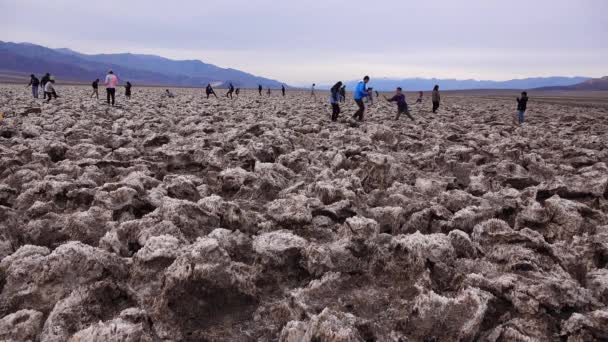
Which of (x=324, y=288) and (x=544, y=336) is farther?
(x=324, y=288)

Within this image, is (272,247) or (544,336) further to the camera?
(272,247)

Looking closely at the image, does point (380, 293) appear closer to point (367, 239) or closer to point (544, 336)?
point (367, 239)

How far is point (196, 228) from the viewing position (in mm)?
4363

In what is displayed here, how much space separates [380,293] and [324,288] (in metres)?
0.43

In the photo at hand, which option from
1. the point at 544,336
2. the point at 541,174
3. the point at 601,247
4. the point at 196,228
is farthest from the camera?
the point at 541,174

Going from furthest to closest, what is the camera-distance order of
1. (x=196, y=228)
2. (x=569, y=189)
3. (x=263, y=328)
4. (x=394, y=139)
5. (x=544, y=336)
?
1. (x=394, y=139)
2. (x=569, y=189)
3. (x=196, y=228)
4. (x=263, y=328)
5. (x=544, y=336)

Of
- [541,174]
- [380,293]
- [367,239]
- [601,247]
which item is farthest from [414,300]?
[541,174]

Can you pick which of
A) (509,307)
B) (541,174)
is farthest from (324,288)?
(541,174)

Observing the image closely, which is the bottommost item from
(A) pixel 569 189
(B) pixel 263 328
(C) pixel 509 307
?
(B) pixel 263 328

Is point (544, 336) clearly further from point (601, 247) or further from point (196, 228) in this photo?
point (196, 228)

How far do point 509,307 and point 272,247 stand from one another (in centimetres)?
185

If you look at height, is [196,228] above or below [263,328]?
above

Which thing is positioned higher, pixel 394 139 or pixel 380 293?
pixel 394 139

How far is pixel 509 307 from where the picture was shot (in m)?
3.10
